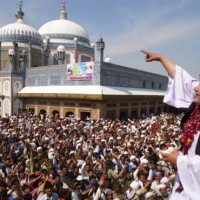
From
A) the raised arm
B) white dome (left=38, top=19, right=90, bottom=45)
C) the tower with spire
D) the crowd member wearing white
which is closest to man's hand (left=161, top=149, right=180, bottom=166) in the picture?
the crowd member wearing white

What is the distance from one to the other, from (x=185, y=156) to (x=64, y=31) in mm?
41215

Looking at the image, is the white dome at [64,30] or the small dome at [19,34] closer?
the small dome at [19,34]

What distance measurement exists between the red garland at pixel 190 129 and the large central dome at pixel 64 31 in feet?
128

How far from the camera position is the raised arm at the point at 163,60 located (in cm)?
308

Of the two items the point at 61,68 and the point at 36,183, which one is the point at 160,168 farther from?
the point at 61,68

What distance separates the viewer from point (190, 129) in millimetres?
2752

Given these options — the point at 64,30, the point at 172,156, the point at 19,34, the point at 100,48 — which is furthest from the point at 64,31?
the point at 172,156

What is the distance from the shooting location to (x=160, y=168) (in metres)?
7.49

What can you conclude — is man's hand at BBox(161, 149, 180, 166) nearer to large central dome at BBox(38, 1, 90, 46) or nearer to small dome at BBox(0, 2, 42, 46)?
small dome at BBox(0, 2, 42, 46)

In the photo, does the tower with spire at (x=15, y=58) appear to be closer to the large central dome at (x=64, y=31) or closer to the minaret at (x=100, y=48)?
the large central dome at (x=64, y=31)

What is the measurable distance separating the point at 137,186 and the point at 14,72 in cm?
2675

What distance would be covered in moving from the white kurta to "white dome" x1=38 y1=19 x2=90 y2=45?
130ft

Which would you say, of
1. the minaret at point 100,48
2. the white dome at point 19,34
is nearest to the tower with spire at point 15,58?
the white dome at point 19,34

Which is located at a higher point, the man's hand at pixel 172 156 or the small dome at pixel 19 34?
the small dome at pixel 19 34
